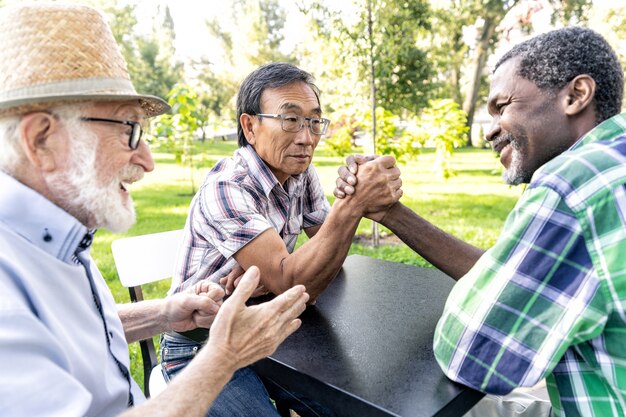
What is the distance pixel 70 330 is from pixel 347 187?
1192 mm

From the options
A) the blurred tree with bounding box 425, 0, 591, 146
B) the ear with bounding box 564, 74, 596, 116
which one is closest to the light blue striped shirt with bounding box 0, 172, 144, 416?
the ear with bounding box 564, 74, 596, 116

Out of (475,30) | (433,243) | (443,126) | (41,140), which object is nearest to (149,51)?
(475,30)

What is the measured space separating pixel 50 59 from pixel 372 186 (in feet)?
4.17

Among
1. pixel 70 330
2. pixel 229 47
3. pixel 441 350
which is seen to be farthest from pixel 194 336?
pixel 229 47

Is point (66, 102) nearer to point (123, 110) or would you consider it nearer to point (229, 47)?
point (123, 110)

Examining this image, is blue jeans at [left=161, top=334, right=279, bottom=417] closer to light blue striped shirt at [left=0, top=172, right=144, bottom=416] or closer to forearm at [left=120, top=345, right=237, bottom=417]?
light blue striped shirt at [left=0, top=172, right=144, bottom=416]

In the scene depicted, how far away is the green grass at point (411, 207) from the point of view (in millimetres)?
5272

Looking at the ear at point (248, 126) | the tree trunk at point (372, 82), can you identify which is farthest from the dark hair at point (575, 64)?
the tree trunk at point (372, 82)

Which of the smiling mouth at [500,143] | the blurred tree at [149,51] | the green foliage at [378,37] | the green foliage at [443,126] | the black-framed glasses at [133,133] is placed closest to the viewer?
the black-framed glasses at [133,133]

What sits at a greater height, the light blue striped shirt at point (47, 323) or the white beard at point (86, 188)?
the white beard at point (86, 188)

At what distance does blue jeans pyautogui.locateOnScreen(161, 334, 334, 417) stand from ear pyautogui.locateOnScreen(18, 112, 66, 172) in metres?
1.18

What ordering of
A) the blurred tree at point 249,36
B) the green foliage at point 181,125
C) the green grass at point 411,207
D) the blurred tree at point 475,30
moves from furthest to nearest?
the blurred tree at point 249,36 → the blurred tree at point 475,30 → the green foliage at point 181,125 → the green grass at point 411,207

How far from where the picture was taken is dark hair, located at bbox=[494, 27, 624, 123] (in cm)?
151

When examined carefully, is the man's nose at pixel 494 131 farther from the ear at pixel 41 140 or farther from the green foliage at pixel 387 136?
the green foliage at pixel 387 136
